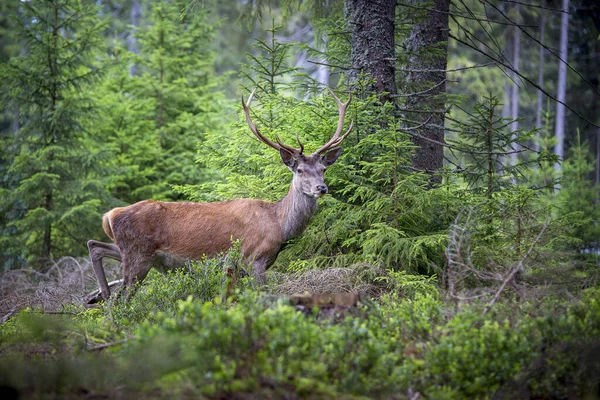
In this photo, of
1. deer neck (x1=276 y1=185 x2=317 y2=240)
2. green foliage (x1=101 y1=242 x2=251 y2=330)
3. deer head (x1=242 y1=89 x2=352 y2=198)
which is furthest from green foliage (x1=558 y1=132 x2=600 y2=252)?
green foliage (x1=101 y1=242 x2=251 y2=330)

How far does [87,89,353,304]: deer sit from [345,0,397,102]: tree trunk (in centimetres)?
124

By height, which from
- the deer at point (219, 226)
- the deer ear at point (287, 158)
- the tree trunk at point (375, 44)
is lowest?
the deer at point (219, 226)

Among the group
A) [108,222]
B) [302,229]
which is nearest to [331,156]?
[302,229]

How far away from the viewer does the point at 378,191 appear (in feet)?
27.2

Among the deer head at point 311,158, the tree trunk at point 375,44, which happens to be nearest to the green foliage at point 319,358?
the deer head at point 311,158

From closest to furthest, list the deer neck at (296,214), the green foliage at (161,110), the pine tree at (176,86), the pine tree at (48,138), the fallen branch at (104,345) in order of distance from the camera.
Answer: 1. the fallen branch at (104,345)
2. the deer neck at (296,214)
3. the pine tree at (48,138)
4. the green foliage at (161,110)
5. the pine tree at (176,86)

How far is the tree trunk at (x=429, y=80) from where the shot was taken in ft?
32.3

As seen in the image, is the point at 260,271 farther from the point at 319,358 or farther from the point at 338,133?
the point at 319,358

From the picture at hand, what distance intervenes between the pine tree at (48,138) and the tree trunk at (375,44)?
6016 mm

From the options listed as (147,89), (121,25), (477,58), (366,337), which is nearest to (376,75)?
(366,337)

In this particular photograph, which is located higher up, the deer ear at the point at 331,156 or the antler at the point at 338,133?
the antler at the point at 338,133

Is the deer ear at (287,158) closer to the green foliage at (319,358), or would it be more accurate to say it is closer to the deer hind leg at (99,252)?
the deer hind leg at (99,252)

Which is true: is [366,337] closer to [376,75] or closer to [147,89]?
[376,75]

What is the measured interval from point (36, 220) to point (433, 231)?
7.94 meters
